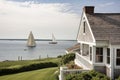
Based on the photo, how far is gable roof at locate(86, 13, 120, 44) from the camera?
961 inches

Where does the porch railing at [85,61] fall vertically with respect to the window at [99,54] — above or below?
below

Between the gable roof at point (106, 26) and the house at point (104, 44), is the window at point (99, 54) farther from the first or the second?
the gable roof at point (106, 26)

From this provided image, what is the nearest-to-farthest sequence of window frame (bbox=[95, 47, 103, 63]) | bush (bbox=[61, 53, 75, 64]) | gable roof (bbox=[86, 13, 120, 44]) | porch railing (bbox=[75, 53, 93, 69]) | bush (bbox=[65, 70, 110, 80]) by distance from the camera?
1. bush (bbox=[65, 70, 110, 80])
2. gable roof (bbox=[86, 13, 120, 44])
3. window frame (bbox=[95, 47, 103, 63])
4. porch railing (bbox=[75, 53, 93, 69])
5. bush (bbox=[61, 53, 75, 64])

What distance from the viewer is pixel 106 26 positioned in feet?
Answer: 85.7

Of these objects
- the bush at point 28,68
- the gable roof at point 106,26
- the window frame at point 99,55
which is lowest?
the bush at point 28,68

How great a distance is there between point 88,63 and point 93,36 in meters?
3.52

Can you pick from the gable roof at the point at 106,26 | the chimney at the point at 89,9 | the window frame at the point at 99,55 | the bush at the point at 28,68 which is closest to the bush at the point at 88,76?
the window frame at the point at 99,55

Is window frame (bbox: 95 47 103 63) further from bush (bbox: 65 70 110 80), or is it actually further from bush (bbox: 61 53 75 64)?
bush (bbox: 61 53 75 64)

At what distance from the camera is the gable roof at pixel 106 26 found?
80.1 ft

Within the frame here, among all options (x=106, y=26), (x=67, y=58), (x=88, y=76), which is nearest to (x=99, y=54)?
(x=88, y=76)

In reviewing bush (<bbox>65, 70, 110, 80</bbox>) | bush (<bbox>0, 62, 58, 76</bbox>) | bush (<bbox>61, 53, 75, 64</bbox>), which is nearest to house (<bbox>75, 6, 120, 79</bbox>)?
bush (<bbox>65, 70, 110, 80</bbox>)

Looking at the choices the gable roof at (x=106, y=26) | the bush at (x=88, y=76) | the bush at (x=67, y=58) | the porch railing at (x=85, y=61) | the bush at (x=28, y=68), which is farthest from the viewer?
the bush at (x=28, y=68)

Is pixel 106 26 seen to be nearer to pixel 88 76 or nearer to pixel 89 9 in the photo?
pixel 89 9

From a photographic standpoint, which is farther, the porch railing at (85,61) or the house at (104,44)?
the porch railing at (85,61)
